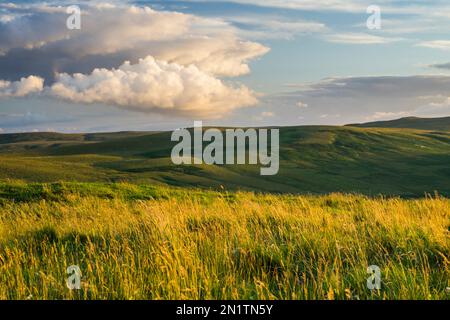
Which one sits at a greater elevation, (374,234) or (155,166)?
(155,166)

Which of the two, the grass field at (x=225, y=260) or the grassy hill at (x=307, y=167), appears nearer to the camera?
the grass field at (x=225, y=260)

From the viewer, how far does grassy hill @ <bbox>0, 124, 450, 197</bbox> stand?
230 feet

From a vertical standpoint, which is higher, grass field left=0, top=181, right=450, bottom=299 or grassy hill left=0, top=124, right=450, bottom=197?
grassy hill left=0, top=124, right=450, bottom=197

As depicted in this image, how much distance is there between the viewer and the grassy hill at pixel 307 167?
230 feet

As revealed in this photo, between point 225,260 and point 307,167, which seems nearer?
point 225,260

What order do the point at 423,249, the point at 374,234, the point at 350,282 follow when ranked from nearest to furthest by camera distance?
the point at 350,282 → the point at 423,249 → the point at 374,234

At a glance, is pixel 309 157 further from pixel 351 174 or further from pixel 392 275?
pixel 392 275

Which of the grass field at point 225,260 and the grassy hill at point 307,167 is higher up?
the grassy hill at point 307,167

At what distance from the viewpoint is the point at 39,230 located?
1087 cm

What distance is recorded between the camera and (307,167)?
106 m

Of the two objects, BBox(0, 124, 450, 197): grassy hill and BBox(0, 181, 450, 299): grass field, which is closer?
BBox(0, 181, 450, 299): grass field

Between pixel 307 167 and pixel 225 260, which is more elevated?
pixel 307 167
